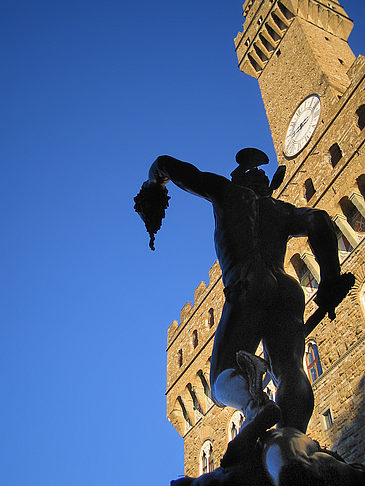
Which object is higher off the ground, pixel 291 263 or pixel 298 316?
pixel 291 263

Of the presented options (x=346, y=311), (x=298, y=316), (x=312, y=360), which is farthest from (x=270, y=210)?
(x=312, y=360)

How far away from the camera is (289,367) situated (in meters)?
2.24

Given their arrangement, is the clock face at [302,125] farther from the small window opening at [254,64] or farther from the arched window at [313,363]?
the arched window at [313,363]

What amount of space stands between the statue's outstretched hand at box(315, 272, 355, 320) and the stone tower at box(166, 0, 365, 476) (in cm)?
744

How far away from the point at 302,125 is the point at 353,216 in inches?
220

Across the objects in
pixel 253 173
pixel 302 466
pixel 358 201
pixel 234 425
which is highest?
pixel 358 201

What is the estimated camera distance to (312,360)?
11891 millimetres

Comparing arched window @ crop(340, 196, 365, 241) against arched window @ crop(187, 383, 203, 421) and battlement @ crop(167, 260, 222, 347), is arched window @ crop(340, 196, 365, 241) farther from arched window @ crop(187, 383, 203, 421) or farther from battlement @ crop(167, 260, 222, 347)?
arched window @ crop(187, 383, 203, 421)

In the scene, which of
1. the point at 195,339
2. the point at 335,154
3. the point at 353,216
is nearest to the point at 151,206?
the point at 353,216

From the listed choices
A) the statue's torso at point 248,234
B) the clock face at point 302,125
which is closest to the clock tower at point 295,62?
the clock face at point 302,125

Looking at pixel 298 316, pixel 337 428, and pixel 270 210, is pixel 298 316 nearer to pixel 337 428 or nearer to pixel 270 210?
pixel 270 210

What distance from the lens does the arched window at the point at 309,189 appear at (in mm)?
14100

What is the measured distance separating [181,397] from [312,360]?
6489 mm

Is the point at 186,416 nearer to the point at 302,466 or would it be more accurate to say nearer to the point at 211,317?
the point at 211,317
